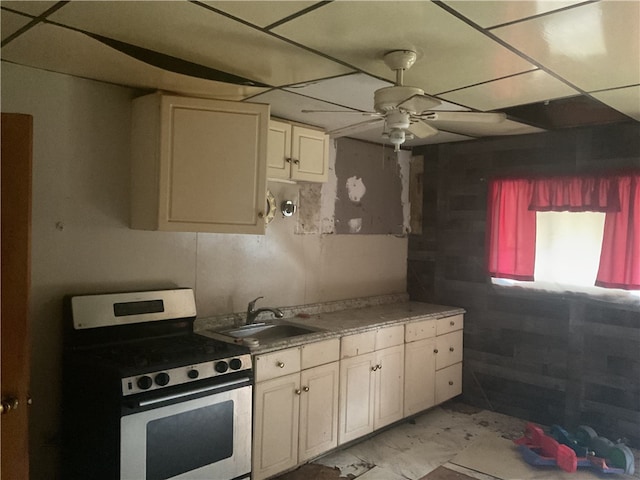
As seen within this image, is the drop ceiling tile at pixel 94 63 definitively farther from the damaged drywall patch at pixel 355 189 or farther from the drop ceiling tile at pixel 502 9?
the damaged drywall patch at pixel 355 189

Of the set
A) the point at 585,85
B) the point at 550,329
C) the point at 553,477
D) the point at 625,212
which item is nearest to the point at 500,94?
the point at 585,85

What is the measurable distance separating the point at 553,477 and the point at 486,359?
3.93 feet

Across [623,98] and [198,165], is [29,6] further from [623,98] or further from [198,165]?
[623,98]

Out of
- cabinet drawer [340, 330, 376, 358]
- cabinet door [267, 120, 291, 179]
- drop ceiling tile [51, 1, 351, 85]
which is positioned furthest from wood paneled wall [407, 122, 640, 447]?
drop ceiling tile [51, 1, 351, 85]

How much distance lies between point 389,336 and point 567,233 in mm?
1512

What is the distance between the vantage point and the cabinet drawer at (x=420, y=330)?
3.78m

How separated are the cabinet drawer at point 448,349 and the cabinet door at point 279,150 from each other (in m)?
1.85

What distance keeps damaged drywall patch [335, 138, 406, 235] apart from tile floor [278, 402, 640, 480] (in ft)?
5.25

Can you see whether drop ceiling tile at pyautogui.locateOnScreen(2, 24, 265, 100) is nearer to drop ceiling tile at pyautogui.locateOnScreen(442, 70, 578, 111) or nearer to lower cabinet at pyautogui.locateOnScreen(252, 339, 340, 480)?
drop ceiling tile at pyautogui.locateOnScreen(442, 70, 578, 111)

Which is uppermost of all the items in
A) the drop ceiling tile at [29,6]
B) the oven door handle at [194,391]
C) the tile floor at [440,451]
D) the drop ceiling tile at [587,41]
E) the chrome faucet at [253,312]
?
the drop ceiling tile at [587,41]

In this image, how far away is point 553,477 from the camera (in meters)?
3.13

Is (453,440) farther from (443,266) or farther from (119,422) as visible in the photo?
(119,422)

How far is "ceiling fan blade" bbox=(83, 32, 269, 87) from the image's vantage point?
6.98ft

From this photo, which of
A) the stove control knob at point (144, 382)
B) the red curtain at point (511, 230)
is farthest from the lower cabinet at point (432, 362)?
the stove control knob at point (144, 382)
